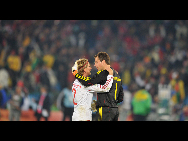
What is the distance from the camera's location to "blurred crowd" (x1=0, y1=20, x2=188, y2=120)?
9039mm

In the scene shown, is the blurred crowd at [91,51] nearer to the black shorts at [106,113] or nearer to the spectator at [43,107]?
the spectator at [43,107]

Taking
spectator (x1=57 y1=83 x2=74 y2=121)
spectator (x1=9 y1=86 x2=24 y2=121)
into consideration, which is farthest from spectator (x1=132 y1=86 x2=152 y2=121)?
spectator (x1=9 y1=86 x2=24 y2=121)

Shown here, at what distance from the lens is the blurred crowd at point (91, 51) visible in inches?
356

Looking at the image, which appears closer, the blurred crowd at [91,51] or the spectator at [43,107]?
the spectator at [43,107]

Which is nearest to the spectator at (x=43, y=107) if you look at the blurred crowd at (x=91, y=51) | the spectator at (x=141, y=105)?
the blurred crowd at (x=91, y=51)

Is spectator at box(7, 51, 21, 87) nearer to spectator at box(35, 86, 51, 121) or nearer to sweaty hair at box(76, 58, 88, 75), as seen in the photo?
spectator at box(35, 86, 51, 121)

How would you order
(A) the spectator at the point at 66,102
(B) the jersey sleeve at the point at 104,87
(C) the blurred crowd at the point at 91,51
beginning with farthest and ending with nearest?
(C) the blurred crowd at the point at 91,51 < (A) the spectator at the point at 66,102 < (B) the jersey sleeve at the point at 104,87

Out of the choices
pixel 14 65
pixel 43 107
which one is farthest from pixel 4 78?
pixel 43 107

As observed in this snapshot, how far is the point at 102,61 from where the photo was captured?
3037 millimetres

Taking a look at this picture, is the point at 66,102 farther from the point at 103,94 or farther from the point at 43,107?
the point at 103,94

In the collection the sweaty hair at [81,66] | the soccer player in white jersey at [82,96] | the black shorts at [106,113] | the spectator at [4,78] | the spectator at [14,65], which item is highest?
the spectator at [14,65]

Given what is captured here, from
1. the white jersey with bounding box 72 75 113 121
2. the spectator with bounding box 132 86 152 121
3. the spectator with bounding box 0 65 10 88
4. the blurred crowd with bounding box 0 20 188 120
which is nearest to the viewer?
the white jersey with bounding box 72 75 113 121

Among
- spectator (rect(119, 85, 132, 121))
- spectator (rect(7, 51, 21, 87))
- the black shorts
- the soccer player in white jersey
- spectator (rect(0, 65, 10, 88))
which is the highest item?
spectator (rect(7, 51, 21, 87))
